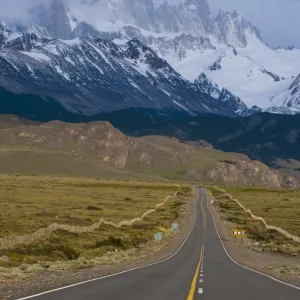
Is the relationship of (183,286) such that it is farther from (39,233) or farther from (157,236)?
(157,236)

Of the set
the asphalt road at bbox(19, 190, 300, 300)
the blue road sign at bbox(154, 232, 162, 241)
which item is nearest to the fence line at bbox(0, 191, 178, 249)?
the blue road sign at bbox(154, 232, 162, 241)

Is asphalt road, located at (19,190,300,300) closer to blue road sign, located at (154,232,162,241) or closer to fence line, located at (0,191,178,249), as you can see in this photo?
fence line, located at (0,191,178,249)

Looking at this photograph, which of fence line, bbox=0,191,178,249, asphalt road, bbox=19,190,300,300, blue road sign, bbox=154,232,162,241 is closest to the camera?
asphalt road, bbox=19,190,300,300

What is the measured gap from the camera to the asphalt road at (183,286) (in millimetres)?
27781

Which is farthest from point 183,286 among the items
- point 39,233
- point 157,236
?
point 157,236

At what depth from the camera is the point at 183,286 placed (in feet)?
106

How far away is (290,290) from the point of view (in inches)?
1261

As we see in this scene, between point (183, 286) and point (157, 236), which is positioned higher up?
point (183, 286)

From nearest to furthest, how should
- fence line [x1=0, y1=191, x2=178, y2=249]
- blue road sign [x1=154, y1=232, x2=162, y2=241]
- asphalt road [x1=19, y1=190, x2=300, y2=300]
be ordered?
asphalt road [x1=19, y1=190, x2=300, y2=300], fence line [x1=0, y1=191, x2=178, y2=249], blue road sign [x1=154, y1=232, x2=162, y2=241]

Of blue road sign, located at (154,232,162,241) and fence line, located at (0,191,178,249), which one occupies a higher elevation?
blue road sign, located at (154,232,162,241)

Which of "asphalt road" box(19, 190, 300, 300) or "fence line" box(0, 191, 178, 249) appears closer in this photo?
"asphalt road" box(19, 190, 300, 300)

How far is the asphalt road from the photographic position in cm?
2778

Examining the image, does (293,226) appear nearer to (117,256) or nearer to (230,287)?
(117,256)

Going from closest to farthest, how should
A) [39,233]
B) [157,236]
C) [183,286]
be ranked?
[183,286], [39,233], [157,236]
